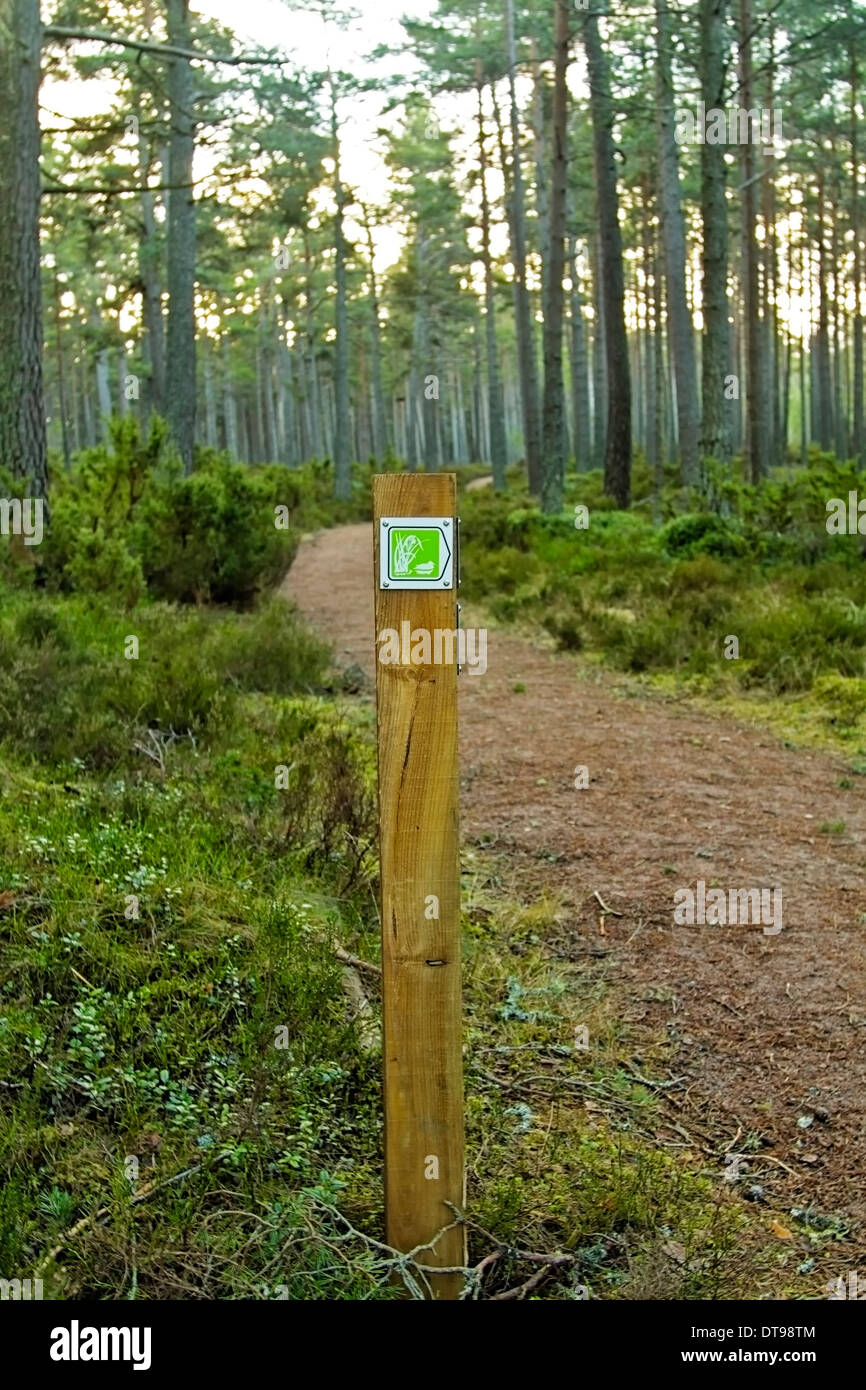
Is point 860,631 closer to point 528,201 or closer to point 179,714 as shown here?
point 179,714

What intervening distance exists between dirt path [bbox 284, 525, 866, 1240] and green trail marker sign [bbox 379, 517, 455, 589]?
185 cm

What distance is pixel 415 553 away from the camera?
2562 mm

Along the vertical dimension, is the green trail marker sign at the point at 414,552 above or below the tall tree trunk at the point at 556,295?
below

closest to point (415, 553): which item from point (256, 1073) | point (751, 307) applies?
point (256, 1073)

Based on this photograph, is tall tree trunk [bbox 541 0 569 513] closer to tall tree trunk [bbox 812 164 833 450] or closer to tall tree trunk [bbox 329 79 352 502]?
tall tree trunk [bbox 329 79 352 502]

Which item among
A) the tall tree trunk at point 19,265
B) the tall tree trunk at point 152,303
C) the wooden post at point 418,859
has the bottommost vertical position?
the wooden post at point 418,859

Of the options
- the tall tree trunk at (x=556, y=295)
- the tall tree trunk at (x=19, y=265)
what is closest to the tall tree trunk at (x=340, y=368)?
the tall tree trunk at (x=556, y=295)

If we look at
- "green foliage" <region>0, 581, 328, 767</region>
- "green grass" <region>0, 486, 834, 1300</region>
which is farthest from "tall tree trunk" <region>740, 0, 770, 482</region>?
"green grass" <region>0, 486, 834, 1300</region>

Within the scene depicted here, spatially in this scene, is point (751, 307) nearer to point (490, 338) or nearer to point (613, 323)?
point (613, 323)

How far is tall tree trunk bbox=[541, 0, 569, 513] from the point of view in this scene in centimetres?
1738

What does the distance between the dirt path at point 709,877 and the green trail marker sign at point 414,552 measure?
1850 mm

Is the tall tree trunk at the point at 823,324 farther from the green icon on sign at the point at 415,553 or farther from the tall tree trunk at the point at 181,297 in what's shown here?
the green icon on sign at the point at 415,553

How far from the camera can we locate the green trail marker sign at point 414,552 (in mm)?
2559

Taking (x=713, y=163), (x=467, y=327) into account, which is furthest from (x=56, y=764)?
(x=467, y=327)
